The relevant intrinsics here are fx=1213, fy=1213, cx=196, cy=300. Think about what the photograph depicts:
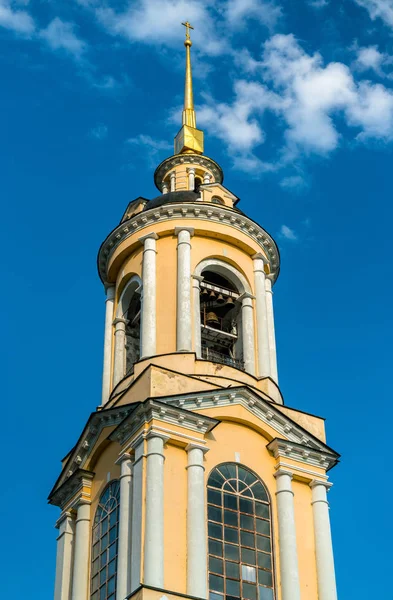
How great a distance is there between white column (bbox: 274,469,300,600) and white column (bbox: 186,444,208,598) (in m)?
2.07

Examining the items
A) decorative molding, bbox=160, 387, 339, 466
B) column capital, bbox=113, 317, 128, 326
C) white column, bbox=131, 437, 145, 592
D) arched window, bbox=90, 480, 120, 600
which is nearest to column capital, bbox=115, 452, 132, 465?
white column, bbox=131, 437, 145, 592

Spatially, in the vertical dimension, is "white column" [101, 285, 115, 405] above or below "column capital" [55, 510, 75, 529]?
above

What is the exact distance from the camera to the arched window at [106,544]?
27.1 meters

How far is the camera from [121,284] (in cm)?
3375

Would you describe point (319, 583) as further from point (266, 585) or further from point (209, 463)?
point (209, 463)

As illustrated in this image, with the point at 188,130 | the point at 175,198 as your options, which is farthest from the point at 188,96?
the point at 175,198

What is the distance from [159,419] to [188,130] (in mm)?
16117

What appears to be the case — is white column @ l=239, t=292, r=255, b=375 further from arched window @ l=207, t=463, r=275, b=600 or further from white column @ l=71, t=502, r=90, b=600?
white column @ l=71, t=502, r=90, b=600

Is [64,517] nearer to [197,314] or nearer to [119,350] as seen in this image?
[119,350]

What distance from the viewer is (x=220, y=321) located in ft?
110

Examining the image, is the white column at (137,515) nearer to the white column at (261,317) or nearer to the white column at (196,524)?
the white column at (196,524)

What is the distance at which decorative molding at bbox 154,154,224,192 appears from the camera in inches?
1539

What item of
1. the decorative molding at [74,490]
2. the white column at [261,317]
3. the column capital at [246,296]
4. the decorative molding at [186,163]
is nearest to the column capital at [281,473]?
the white column at [261,317]

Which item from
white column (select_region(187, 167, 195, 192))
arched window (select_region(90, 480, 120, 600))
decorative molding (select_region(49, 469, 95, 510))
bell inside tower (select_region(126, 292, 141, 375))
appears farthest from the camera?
white column (select_region(187, 167, 195, 192))
